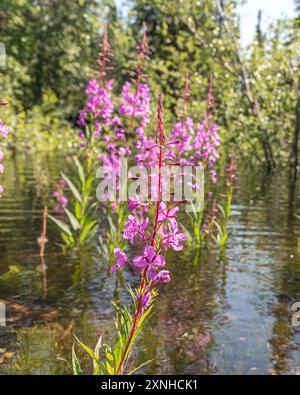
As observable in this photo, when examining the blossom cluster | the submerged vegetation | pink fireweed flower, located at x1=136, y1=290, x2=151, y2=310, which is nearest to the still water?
the submerged vegetation

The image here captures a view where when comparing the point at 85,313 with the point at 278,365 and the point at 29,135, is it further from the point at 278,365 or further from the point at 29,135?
the point at 29,135

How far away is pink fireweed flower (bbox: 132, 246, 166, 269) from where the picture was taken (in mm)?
2564

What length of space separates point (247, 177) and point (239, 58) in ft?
14.2

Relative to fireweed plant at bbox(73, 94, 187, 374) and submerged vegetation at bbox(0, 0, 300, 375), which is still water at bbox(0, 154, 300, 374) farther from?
fireweed plant at bbox(73, 94, 187, 374)

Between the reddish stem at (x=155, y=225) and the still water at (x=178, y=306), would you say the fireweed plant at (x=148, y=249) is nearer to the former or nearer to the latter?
the reddish stem at (x=155, y=225)

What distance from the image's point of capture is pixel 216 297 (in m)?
5.67

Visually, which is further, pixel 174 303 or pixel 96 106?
pixel 96 106

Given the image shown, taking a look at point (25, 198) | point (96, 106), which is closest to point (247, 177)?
point (25, 198)

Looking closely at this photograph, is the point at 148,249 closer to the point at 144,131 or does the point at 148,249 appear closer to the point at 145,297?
the point at 145,297

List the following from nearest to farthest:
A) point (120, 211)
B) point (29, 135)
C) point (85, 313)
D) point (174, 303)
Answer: point (85, 313) < point (174, 303) < point (120, 211) < point (29, 135)

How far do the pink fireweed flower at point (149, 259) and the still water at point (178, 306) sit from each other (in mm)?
1528

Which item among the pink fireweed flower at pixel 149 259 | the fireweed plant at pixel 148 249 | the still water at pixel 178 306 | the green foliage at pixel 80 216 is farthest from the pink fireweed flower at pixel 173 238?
the green foliage at pixel 80 216

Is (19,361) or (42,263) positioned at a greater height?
(42,263)

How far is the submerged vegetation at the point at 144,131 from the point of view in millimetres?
3074
